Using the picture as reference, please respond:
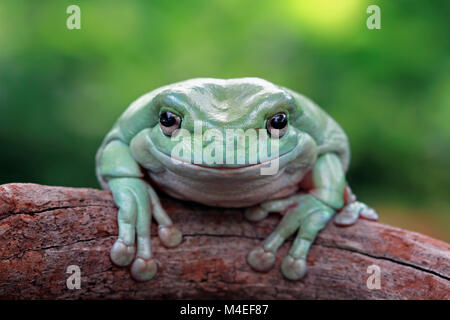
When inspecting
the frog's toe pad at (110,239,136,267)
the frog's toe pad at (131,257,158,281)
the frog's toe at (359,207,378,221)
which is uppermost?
the frog's toe at (359,207,378,221)

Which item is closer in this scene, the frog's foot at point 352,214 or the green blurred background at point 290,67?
the frog's foot at point 352,214

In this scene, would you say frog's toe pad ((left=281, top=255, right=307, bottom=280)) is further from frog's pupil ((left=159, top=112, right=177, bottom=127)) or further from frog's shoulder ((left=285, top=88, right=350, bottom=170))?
frog's pupil ((left=159, top=112, right=177, bottom=127))

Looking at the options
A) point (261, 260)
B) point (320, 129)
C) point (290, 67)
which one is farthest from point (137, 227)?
point (290, 67)

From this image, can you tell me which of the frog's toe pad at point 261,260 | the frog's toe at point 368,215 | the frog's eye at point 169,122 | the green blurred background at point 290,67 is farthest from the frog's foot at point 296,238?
the green blurred background at point 290,67

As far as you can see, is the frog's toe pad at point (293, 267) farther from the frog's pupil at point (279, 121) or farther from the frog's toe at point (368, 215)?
the frog's pupil at point (279, 121)

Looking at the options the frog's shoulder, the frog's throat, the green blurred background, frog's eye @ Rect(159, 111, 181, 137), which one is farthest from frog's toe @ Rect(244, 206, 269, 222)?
the green blurred background

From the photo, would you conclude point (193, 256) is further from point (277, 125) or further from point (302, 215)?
point (277, 125)

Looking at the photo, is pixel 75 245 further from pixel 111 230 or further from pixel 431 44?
pixel 431 44

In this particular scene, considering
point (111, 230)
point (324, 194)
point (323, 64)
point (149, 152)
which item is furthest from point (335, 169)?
point (323, 64)
